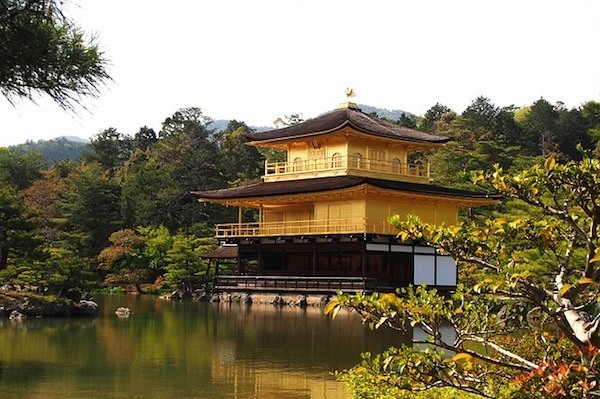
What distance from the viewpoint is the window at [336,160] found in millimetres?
29359

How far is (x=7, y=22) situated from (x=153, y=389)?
6164 millimetres

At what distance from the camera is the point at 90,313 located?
21.5 m

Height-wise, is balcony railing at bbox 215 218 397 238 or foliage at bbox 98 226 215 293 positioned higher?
balcony railing at bbox 215 218 397 238

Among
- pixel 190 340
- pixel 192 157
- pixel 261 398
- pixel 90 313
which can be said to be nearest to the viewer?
pixel 261 398

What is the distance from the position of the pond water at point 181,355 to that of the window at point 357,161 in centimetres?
813

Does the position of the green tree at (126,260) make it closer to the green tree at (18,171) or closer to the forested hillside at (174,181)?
the forested hillside at (174,181)

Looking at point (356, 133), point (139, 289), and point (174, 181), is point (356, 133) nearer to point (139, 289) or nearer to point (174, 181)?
point (139, 289)

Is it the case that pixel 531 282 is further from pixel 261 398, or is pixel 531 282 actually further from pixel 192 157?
pixel 192 157

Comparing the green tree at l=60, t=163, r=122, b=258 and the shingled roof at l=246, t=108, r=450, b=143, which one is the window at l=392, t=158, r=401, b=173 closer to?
the shingled roof at l=246, t=108, r=450, b=143

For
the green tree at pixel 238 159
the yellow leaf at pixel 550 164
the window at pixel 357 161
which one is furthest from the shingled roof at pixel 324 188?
the yellow leaf at pixel 550 164

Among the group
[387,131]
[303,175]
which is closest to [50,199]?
[303,175]

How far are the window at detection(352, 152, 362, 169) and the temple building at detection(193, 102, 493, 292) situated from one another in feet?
0.24

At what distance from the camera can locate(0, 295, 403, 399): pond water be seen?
10.1 m

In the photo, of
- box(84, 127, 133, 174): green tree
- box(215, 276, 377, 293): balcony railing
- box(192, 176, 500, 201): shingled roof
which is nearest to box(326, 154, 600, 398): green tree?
box(215, 276, 377, 293): balcony railing
